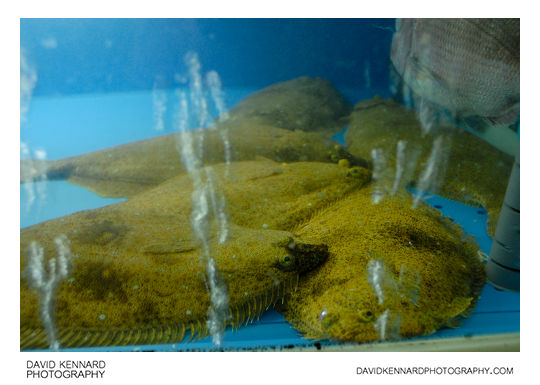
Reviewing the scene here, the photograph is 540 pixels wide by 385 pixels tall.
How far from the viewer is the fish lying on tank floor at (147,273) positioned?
1.12 m

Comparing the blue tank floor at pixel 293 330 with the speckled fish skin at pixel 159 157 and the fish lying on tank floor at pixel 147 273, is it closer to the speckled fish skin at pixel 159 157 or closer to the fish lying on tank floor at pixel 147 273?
the fish lying on tank floor at pixel 147 273

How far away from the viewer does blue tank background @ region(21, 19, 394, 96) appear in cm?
172

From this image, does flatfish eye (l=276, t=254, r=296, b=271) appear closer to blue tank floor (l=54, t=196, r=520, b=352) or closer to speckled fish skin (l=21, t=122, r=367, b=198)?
blue tank floor (l=54, t=196, r=520, b=352)

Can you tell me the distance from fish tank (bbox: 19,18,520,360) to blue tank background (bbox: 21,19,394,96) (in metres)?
0.01

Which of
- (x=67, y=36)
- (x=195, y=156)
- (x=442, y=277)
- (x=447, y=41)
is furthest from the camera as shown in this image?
(x=195, y=156)

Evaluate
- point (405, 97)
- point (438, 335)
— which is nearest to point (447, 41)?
point (405, 97)

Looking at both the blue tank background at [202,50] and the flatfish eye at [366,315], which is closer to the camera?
the flatfish eye at [366,315]

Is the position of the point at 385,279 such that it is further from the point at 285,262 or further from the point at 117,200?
the point at 117,200

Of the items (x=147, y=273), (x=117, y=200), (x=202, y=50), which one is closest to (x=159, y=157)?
(x=117, y=200)

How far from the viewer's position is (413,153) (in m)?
2.15

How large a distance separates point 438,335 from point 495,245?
0.51 metres

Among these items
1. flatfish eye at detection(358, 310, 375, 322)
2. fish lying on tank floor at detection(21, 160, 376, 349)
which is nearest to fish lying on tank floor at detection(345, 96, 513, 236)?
flatfish eye at detection(358, 310, 375, 322)

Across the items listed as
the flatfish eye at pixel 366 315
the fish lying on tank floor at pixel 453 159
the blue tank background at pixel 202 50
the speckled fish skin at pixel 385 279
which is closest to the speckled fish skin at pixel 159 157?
the fish lying on tank floor at pixel 453 159

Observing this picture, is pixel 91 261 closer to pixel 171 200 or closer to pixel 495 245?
pixel 171 200
